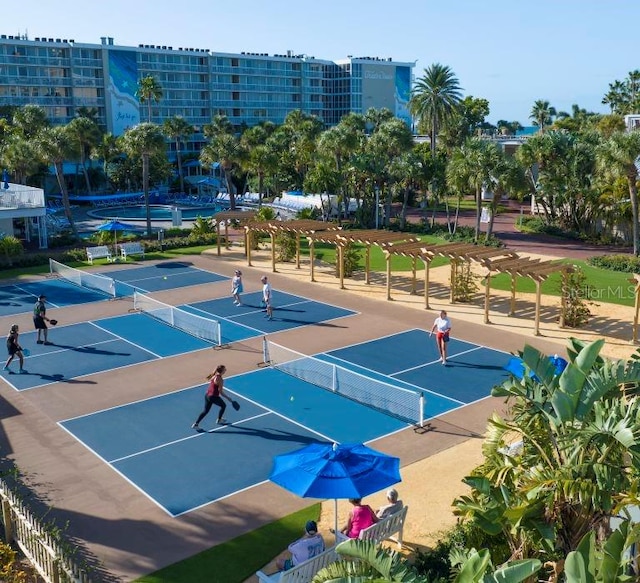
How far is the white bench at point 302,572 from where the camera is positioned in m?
10.1

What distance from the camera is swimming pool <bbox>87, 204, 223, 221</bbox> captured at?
224 ft

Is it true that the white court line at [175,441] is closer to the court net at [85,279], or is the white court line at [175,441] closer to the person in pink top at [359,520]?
the person in pink top at [359,520]

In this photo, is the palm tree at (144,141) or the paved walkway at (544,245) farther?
the palm tree at (144,141)

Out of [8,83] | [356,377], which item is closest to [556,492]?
[356,377]

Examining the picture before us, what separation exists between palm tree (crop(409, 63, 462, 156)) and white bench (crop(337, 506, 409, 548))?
59.7 m

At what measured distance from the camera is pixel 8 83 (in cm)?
9962

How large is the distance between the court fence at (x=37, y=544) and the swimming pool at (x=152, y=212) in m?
54.8

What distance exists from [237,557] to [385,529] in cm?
249

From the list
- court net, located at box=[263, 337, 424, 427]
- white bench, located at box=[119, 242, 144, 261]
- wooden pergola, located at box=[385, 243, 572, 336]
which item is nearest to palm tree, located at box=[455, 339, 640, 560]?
court net, located at box=[263, 337, 424, 427]

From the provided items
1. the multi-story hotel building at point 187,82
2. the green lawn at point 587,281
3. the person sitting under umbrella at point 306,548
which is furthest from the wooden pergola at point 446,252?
the multi-story hotel building at point 187,82

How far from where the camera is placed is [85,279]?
34.1m

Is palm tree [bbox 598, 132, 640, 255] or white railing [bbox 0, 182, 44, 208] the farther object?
white railing [bbox 0, 182, 44, 208]

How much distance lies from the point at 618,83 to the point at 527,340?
3038 inches

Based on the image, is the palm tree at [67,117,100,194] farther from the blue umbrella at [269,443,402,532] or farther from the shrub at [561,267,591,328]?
the blue umbrella at [269,443,402,532]
